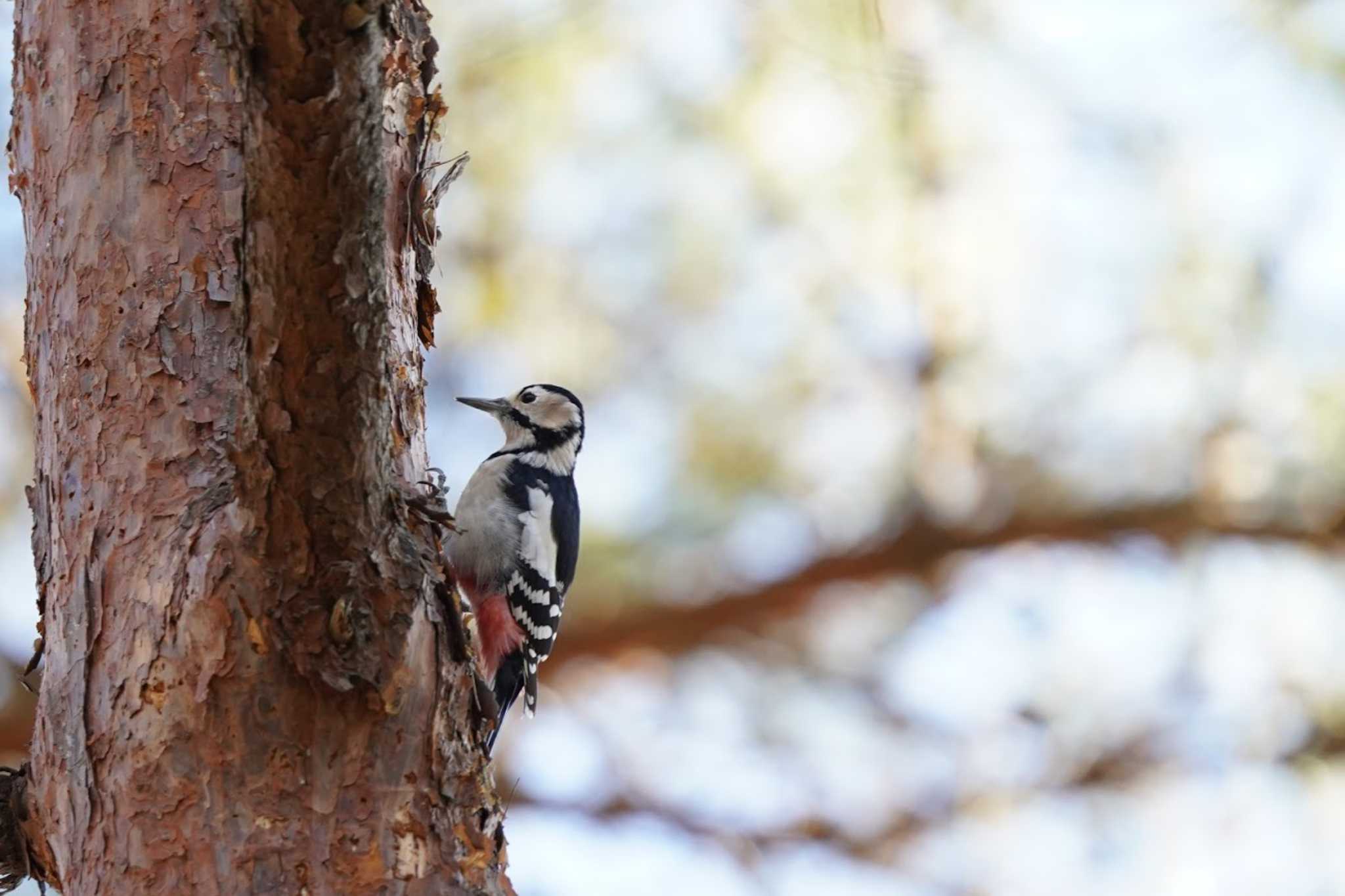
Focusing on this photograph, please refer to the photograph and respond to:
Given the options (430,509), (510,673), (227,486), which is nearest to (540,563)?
(510,673)

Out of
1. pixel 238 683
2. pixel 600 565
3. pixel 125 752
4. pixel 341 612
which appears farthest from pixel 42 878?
pixel 600 565

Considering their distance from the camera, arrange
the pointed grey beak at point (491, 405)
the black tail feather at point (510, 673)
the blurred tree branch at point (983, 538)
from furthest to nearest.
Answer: the pointed grey beak at point (491, 405) < the blurred tree branch at point (983, 538) < the black tail feather at point (510, 673)

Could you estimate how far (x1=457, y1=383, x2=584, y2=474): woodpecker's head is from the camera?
3.70m

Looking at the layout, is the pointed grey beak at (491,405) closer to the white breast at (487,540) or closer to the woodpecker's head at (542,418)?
the woodpecker's head at (542,418)

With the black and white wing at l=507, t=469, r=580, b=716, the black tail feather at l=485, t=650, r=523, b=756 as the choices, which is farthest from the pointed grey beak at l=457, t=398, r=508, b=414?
the black tail feather at l=485, t=650, r=523, b=756

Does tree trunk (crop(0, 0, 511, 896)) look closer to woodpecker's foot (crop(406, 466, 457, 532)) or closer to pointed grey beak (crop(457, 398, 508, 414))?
woodpecker's foot (crop(406, 466, 457, 532))

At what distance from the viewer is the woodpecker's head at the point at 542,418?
370cm

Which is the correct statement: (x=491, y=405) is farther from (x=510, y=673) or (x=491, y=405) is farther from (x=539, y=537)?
(x=510, y=673)

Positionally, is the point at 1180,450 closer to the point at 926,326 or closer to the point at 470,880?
the point at 926,326

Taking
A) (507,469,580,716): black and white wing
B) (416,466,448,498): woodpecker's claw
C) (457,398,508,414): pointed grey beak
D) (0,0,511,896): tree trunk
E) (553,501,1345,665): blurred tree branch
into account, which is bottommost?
(0,0,511,896): tree trunk

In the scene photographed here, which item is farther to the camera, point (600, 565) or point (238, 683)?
point (600, 565)

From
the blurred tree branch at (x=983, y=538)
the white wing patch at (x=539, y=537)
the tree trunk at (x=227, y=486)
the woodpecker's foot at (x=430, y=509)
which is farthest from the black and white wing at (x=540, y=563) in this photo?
the woodpecker's foot at (x=430, y=509)

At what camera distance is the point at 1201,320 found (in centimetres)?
368

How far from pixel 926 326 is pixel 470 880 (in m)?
2.28
